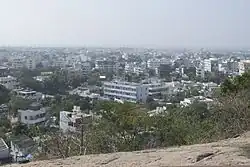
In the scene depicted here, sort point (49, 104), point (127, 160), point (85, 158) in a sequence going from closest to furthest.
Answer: point (127, 160)
point (85, 158)
point (49, 104)

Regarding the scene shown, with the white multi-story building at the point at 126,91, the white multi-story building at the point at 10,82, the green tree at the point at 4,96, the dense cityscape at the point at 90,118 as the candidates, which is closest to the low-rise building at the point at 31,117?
the dense cityscape at the point at 90,118

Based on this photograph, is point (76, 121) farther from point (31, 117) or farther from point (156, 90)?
point (156, 90)

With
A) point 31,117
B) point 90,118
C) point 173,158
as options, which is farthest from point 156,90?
point 173,158

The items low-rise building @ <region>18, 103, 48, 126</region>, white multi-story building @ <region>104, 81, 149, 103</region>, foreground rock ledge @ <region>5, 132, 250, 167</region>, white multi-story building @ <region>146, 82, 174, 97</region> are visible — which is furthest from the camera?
white multi-story building @ <region>146, 82, 174, 97</region>

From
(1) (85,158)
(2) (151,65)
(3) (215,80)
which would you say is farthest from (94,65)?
(1) (85,158)

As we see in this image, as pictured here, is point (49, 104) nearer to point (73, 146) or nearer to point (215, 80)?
point (73, 146)

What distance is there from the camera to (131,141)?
7.54 metres

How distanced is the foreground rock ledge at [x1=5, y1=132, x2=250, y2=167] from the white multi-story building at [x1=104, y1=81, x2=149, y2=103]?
27.7 m

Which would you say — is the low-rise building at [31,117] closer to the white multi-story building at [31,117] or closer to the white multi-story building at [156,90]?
the white multi-story building at [31,117]


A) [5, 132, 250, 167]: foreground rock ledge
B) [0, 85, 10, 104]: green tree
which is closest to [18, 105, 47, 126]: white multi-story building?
[0, 85, 10, 104]: green tree

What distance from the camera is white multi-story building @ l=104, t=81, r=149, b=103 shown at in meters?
33.1

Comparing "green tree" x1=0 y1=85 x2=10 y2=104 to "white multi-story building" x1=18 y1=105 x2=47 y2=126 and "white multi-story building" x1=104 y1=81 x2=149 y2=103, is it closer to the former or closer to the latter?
"white multi-story building" x1=18 y1=105 x2=47 y2=126

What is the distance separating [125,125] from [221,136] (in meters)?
1.77

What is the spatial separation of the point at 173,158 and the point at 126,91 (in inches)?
1176
